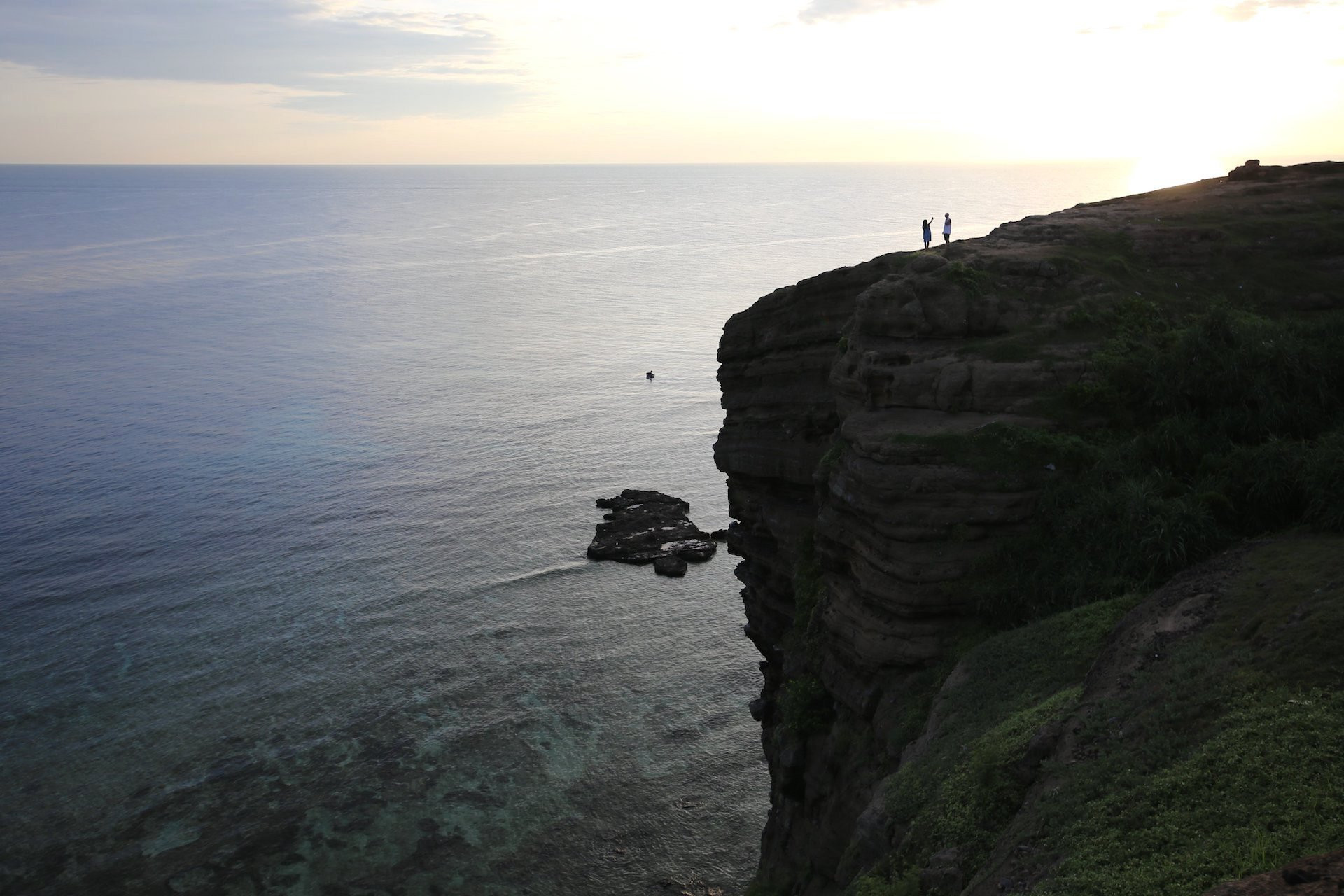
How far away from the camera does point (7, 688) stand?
5047cm

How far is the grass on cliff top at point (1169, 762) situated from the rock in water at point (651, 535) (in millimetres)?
47271

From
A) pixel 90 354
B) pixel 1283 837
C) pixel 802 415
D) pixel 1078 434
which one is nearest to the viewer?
pixel 1283 837

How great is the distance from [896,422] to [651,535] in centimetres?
4496

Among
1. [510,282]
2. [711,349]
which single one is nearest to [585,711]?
[711,349]

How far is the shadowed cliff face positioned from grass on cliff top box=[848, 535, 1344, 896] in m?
2.26

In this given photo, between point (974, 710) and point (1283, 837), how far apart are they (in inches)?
335

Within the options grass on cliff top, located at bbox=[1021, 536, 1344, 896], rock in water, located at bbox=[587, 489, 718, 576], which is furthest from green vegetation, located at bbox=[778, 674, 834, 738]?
rock in water, located at bbox=[587, 489, 718, 576]

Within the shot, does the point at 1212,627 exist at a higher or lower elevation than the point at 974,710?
higher

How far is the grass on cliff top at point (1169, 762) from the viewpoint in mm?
12133

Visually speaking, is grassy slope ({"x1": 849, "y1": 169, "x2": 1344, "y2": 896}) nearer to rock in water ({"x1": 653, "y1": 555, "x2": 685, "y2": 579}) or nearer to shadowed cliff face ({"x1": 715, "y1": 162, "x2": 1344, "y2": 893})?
shadowed cliff face ({"x1": 715, "y1": 162, "x2": 1344, "y2": 893})

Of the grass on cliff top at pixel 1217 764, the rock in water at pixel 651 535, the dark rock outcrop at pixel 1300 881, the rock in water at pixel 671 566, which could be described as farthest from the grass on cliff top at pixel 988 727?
the rock in water at pixel 651 535

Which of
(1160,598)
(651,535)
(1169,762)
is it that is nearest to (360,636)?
(651,535)

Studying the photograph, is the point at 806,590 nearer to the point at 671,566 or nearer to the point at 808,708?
the point at 808,708

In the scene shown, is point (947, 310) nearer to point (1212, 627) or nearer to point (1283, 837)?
point (1212, 627)
